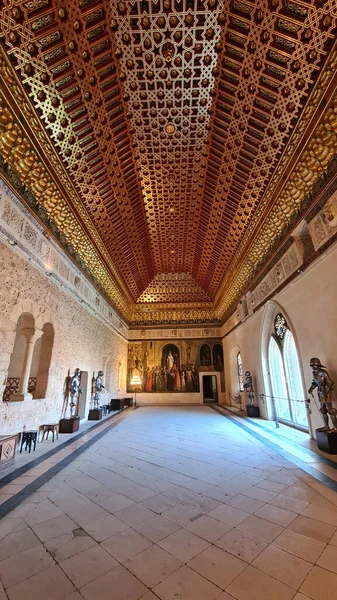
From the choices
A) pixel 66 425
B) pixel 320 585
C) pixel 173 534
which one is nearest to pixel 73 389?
pixel 66 425

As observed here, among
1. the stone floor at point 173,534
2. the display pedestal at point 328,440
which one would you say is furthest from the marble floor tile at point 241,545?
the display pedestal at point 328,440

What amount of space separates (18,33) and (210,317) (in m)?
13.4

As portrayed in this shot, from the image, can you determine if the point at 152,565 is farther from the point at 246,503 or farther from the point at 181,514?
the point at 246,503

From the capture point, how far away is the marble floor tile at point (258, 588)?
146 cm

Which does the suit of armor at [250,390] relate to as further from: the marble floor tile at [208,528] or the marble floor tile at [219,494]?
the marble floor tile at [208,528]

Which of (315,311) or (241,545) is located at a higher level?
(315,311)

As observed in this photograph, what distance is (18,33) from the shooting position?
3164 mm

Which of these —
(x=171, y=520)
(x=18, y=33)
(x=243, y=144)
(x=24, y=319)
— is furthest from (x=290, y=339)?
(x=18, y=33)

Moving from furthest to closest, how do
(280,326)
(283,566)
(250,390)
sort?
(250,390)
(280,326)
(283,566)

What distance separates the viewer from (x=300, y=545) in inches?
75.7

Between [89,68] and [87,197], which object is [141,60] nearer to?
[89,68]

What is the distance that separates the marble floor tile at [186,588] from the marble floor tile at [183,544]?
158mm

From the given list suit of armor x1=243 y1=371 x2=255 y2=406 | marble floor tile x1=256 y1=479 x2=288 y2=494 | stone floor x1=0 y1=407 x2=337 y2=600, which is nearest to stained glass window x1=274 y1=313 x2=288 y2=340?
suit of armor x1=243 y1=371 x2=255 y2=406

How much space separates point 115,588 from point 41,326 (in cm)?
487
